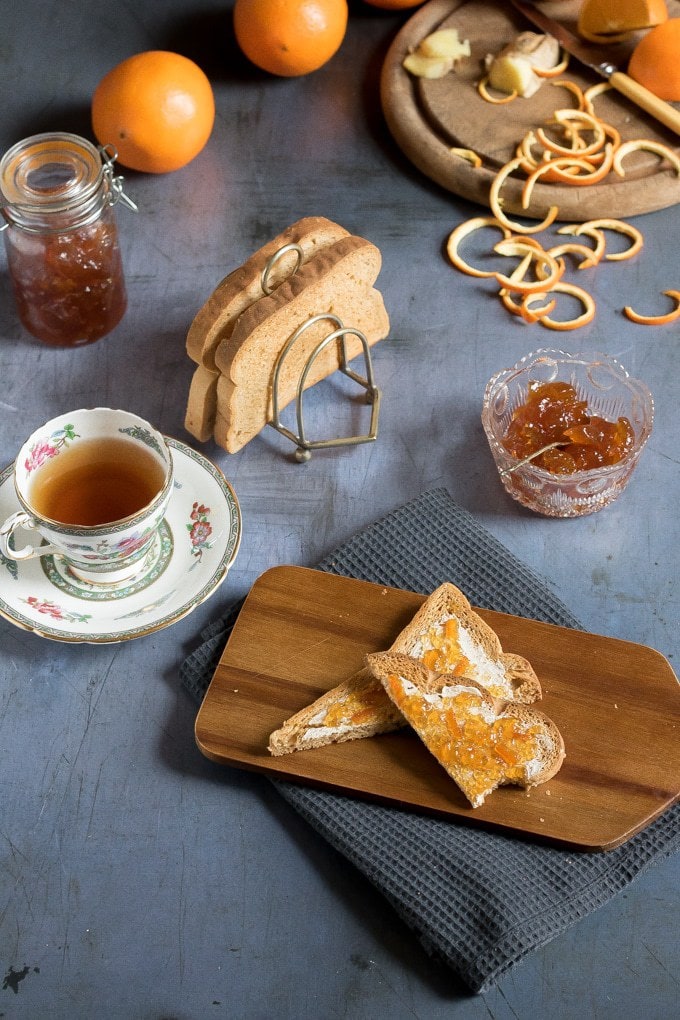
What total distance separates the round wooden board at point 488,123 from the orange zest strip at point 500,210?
0.05 ft

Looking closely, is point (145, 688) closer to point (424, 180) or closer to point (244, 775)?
point (244, 775)

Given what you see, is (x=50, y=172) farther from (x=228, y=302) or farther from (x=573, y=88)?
(x=573, y=88)

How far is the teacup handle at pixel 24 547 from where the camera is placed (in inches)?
56.9

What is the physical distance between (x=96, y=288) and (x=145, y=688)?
0.71m

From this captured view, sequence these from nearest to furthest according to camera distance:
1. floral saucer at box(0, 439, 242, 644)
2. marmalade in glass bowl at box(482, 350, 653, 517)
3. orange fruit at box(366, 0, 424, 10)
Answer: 1. floral saucer at box(0, 439, 242, 644)
2. marmalade in glass bowl at box(482, 350, 653, 517)
3. orange fruit at box(366, 0, 424, 10)

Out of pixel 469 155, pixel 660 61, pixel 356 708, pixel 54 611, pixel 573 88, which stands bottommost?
pixel 54 611

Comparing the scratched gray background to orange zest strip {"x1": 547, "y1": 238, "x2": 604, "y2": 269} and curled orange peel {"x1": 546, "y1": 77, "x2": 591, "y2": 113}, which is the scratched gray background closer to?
orange zest strip {"x1": 547, "y1": 238, "x2": 604, "y2": 269}

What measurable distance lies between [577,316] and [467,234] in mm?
274

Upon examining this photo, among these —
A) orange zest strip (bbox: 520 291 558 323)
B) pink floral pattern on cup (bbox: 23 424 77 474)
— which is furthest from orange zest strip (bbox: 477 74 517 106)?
pink floral pattern on cup (bbox: 23 424 77 474)

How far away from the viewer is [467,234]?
2057 millimetres

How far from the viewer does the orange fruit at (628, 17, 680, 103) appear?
81.4 inches

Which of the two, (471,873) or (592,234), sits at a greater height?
(592,234)

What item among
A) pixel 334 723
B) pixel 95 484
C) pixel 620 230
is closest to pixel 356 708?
pixel 334 723

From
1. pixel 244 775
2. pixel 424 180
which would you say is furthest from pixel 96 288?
pixel 244 775
